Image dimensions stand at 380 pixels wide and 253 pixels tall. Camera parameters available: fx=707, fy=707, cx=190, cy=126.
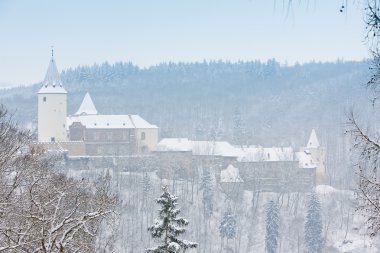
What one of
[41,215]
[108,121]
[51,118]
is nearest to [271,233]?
[51,118]

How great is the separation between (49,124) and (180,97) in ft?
226

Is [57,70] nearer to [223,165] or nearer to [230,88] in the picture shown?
[223,165]

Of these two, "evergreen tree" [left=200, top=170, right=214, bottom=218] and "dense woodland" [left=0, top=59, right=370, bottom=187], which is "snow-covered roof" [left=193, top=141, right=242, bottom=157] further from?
"dense woodland" [left=0, top=59, right=370, bottom=187]

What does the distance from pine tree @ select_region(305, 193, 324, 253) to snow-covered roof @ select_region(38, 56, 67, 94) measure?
28673mm

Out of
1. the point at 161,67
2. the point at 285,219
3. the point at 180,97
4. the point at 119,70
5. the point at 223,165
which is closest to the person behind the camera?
the point at 285,219

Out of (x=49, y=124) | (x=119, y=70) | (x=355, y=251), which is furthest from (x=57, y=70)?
(x=119, y=70)

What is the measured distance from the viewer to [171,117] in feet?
401

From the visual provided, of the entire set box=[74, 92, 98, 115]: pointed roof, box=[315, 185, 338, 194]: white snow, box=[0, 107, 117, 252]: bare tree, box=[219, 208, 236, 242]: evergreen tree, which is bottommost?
box=[219, 208, 236, 242]: evergreen tree

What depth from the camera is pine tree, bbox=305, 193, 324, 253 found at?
53344mm

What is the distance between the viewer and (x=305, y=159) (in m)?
75.8

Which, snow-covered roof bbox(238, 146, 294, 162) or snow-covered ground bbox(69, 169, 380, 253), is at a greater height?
snow-covered roof bbox(238, 146, 294, 162)

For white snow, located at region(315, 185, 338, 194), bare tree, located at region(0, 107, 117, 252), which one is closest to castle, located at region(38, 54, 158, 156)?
white snow, located at region(315, 185, 338, 194)

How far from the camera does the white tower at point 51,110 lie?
6950 centimetres

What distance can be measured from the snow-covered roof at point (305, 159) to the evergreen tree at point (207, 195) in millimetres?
13502
